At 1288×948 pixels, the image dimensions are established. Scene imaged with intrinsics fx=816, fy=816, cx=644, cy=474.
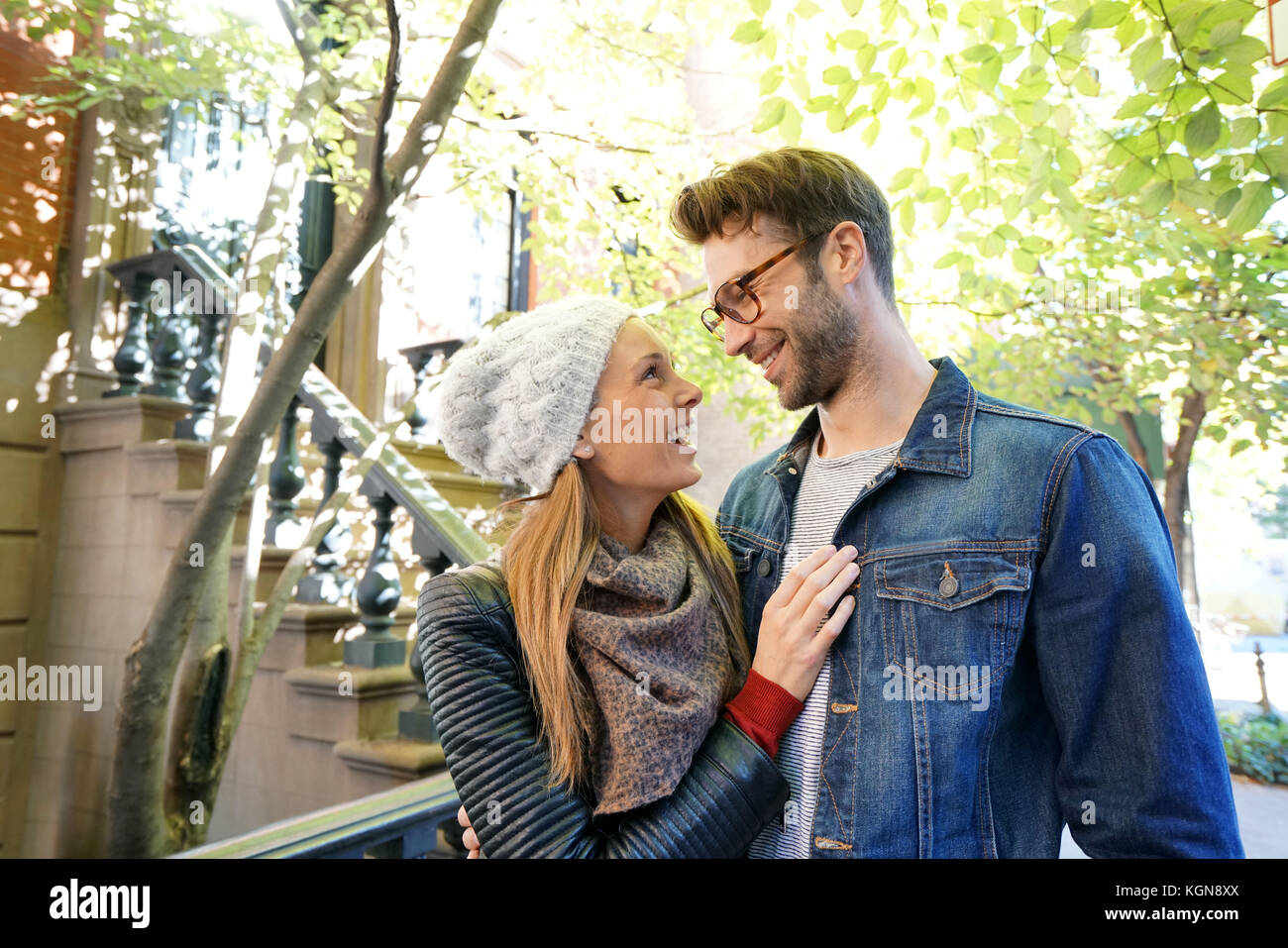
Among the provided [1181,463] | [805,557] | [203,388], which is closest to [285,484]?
[203,388]

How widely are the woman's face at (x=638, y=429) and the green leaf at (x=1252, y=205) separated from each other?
4.50 ft

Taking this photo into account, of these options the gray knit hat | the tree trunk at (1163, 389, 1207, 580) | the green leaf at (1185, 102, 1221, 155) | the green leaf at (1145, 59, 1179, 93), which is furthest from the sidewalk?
the gray knit hat

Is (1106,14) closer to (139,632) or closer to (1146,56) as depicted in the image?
(1146,56)

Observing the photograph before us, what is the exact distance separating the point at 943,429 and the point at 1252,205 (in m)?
1.10

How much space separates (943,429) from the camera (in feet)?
4.86

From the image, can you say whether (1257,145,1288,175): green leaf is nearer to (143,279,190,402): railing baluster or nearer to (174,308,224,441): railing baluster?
(174,308,224,441): railing baluster

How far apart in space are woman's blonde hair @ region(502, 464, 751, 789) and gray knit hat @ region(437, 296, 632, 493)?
7cm

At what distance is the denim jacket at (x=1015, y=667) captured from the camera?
1.22 metres

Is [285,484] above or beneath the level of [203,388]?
beneath

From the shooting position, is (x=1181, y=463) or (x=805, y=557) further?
(x=1181, y=463)

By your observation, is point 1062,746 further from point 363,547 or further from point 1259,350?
point 363,547

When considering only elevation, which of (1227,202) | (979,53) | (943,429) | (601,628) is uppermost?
(979,53)

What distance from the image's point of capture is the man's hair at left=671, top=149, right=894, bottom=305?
1647 mm

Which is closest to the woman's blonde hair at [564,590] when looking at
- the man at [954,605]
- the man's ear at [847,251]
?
the man at [954,605]
